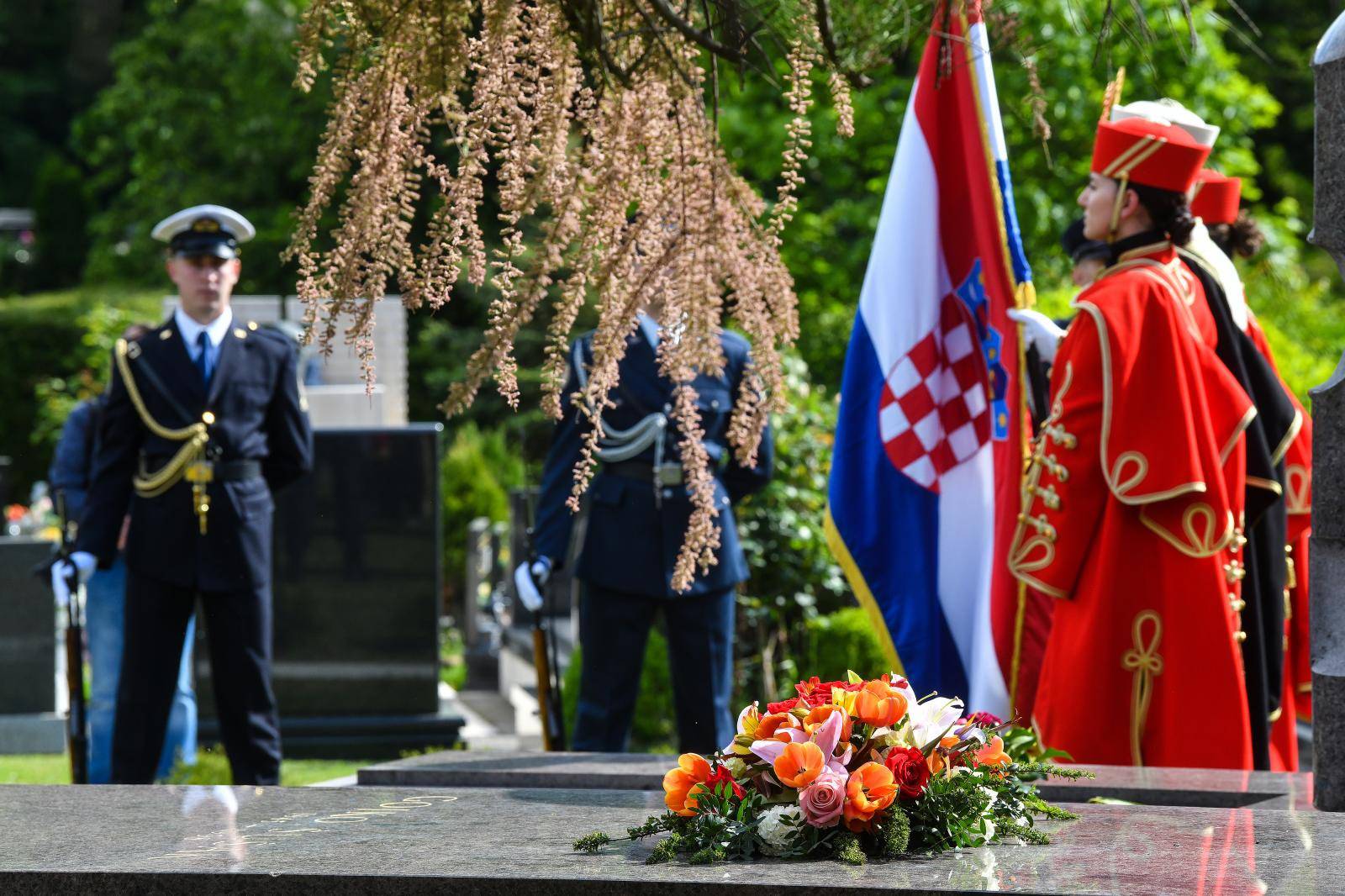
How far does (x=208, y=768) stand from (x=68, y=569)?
2.99 ft

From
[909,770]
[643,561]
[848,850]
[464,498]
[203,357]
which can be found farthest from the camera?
[464,498]

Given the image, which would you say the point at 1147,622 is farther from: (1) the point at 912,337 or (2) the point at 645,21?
(2) the point at 645,21

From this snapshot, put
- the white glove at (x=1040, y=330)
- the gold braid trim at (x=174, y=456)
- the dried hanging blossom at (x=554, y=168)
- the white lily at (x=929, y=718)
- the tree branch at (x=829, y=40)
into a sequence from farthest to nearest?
the gold braid trim at (x=174, y=456) < the white glove at (x=1040, y=330) < the white lily at (x=929, y=718) < the tree branch at (x=829, y=40) < the dried hanging blossom at (x=554, y=168)

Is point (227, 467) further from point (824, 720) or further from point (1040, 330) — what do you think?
point (824, 720)

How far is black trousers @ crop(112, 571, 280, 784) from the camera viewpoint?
579 cm

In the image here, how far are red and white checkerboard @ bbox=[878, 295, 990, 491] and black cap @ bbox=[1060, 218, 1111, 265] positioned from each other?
2.60ft

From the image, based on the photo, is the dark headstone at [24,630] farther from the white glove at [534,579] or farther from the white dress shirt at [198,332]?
the white glove at [534,579]

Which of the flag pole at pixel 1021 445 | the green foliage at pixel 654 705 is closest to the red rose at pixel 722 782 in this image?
the flag pole at pixel 1021 445

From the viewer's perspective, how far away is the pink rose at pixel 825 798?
9.48 feet

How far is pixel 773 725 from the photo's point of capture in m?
3.07

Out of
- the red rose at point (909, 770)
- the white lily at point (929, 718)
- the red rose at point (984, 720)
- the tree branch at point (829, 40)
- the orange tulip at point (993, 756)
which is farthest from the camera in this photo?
the red rose at point (984, 720)

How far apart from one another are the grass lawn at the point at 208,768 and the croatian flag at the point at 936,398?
223 centimetres

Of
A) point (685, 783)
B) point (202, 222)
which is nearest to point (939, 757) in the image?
point (685, 783)

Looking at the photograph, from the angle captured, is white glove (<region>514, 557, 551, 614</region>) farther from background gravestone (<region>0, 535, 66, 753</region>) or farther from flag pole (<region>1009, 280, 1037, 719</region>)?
background gravestone (<region>0, 535, 66, 753</region>)
